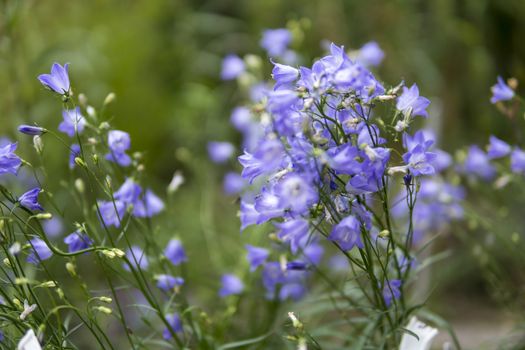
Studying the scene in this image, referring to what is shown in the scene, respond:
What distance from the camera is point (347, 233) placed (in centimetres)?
112

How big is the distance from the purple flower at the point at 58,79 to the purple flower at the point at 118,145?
0.21 m

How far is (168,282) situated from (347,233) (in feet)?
2.03

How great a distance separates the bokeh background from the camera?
2920 mm

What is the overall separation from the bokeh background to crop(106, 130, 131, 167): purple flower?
1.03m

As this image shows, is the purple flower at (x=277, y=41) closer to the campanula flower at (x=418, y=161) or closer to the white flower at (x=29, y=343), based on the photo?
the campanula flower at (x=418, y=161)

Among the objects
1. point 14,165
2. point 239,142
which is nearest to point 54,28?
point 239,142

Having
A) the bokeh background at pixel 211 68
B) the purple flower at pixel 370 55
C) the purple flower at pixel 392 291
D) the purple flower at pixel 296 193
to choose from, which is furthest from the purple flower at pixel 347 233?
the bokeh background at pixel 211 68

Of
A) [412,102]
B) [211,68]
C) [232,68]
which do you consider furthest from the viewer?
[211,68]

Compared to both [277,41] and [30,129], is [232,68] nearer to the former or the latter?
[277,41]

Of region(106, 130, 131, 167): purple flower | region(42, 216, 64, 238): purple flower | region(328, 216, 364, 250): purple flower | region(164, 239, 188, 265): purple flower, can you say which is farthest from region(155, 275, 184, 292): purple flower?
region(42, 216, 64, 238): purple flower

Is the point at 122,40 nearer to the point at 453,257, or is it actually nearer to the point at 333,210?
the point at 453,257

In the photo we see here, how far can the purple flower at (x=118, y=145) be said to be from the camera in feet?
4.80

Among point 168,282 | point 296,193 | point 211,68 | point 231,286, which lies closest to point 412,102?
point 296,193

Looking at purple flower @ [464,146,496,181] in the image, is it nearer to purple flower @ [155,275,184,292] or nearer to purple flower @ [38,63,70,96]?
purple flower @ [155,275,184,292]
